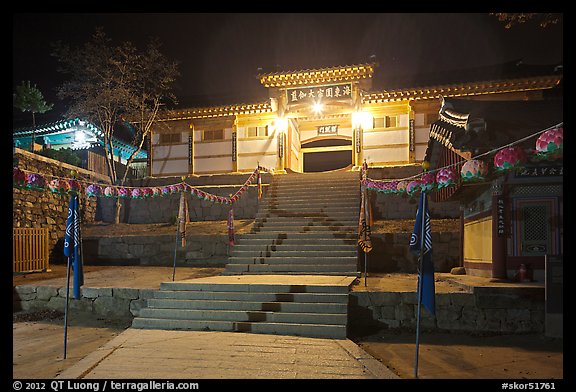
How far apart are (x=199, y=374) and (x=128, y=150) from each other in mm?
28773

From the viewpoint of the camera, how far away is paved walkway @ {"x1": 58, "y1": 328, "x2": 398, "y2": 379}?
5.75 metres

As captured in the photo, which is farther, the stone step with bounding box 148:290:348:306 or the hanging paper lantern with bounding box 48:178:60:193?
the hanging paper lantern with bounding box 48:178:60:193

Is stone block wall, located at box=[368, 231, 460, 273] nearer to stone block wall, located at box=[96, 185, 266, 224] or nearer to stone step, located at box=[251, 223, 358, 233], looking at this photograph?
stone step, located at box=[251, 223, 358, 233]

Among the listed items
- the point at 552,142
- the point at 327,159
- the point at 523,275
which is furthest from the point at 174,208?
the point at 552,142

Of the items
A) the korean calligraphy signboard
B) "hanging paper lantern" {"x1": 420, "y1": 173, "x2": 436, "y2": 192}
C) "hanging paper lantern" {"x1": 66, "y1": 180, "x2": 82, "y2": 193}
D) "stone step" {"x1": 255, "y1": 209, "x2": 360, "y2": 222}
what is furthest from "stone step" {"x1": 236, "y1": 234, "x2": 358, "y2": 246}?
the korean calligraphy signboard

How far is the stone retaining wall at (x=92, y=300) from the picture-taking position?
984 cm

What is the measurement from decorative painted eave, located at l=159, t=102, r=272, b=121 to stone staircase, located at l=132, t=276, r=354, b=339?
12.8 meters

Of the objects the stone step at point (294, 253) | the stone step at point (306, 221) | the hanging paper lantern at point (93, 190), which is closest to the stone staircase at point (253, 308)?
the stone step at point (294, 253)

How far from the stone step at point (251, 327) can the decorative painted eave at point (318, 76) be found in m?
14.5

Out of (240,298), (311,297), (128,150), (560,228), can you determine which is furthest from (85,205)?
(560,228)

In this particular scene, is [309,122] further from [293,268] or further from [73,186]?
[73,186]

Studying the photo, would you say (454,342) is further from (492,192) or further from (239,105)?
(239,105)

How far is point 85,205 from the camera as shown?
803 inches

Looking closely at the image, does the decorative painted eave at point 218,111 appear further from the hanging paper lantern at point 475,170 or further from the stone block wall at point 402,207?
the hanging paper lantern at point 475,170
